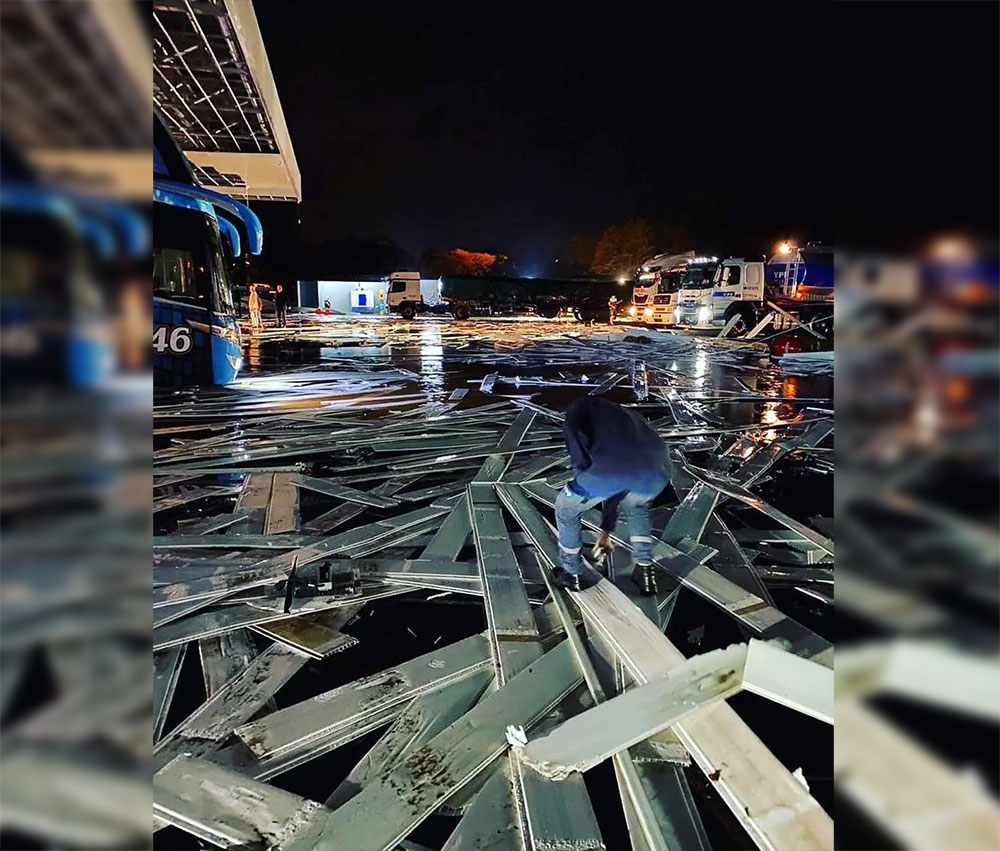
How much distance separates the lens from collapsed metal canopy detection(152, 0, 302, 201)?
724cm

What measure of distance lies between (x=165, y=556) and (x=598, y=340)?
1958 centimetres

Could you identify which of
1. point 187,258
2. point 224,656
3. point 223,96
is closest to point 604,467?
point 224,656

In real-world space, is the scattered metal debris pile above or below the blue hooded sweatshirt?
below

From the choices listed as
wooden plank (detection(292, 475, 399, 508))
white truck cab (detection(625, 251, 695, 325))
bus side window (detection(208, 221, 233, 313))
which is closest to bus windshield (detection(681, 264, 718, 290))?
white truck cab (detection(625, 251, 695, 325))

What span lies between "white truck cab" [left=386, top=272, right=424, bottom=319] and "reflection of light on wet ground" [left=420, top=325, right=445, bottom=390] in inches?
582

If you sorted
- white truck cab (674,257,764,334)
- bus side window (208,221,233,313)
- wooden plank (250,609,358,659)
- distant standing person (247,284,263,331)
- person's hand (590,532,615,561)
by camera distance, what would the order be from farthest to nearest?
distant standing person (247,284,263,331) → white truck cab (674,257,764,334) → bus side window (208,221,233,313) → person's hand (590,532,615,561) → wooden plank (250,609,358,659)

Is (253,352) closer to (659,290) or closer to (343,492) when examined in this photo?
(343,492)

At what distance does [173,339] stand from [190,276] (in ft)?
3.65

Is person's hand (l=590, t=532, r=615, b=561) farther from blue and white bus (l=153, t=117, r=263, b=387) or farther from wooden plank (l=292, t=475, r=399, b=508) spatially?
blue and white bus (l=153, t=117, r=263, b=387)

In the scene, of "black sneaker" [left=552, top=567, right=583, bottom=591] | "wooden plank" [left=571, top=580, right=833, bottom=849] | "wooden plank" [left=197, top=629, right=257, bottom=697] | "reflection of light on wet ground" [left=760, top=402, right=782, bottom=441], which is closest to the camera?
"wooden plank" [left=571, top=580, right=833, bottom=849]

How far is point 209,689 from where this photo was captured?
2.85m

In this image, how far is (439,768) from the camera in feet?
7.59
